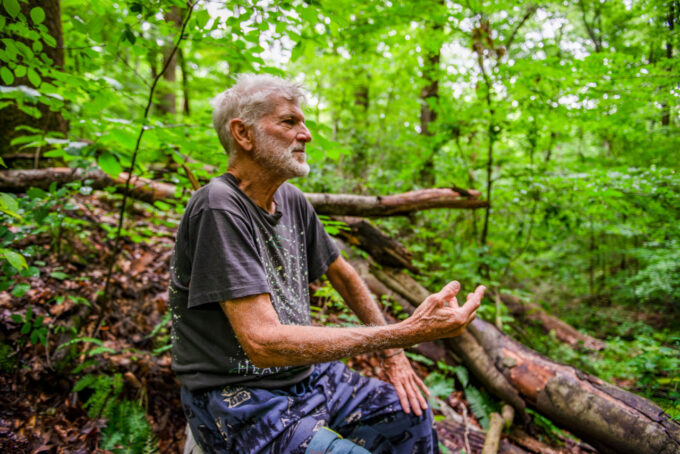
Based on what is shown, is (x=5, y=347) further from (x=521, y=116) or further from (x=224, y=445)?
(x=521, y=116)

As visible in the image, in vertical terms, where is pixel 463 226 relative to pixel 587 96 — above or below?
below

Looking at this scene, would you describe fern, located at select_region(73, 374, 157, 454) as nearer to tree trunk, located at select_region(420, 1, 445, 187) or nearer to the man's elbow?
the man's elbow

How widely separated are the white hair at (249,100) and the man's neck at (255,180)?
136 mm

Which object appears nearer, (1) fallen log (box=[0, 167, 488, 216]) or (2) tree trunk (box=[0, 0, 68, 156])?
(2) tree trunk (box=[0, 0, 68, 156])

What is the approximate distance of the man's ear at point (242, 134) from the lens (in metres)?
1.94

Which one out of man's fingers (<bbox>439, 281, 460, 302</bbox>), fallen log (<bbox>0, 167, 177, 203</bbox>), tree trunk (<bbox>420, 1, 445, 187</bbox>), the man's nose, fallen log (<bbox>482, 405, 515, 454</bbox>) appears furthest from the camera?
tree trunk (<bbox>420, 1, 445, 187</bbox>)

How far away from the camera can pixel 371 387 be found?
206 cm

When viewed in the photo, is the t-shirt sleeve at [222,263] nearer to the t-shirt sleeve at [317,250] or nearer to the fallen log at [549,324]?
the t-shirt sleeve at [317,250]

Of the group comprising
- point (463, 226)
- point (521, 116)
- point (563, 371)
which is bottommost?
point (563, 371)

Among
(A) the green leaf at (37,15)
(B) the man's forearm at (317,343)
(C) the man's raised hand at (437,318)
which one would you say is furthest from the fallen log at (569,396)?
(A) the green leaf at (37,15)

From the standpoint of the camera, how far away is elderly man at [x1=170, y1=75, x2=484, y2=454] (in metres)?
1.46

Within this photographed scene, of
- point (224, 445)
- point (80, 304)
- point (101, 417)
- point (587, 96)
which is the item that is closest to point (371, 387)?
point (224, 445)

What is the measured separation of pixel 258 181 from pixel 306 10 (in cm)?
120

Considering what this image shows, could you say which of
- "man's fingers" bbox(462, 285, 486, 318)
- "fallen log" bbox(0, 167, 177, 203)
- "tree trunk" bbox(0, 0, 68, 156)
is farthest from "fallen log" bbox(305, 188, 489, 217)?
"tree trunk" bbox(0, 0, 68, 156)
